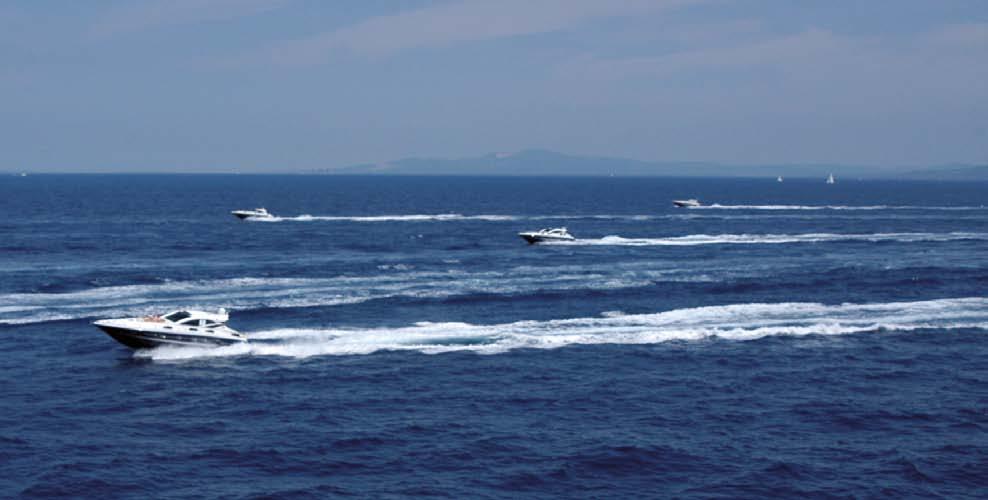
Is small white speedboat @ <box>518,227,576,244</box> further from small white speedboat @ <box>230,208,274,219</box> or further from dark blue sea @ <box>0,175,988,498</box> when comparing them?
small white speedboat @ <box>230,208,274,219</box>

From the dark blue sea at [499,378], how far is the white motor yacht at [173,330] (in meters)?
0.65

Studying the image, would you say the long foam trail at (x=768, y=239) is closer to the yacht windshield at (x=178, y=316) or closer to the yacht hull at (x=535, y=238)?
the yacht hull at (x=535, y=238)

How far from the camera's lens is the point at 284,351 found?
53688mm

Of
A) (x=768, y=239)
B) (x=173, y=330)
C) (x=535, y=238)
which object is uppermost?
(x=535, y=238)

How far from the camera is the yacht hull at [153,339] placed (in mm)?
52625

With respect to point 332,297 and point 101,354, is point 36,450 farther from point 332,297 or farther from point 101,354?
point 332,297

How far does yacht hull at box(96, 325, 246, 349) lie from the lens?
173 ft

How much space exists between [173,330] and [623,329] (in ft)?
85.8

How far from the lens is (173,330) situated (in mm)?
53125

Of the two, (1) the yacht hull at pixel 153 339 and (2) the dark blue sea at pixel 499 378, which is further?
(1) the yacht hull at pixel 153 339

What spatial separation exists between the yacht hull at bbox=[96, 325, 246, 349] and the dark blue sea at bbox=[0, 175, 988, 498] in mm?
490

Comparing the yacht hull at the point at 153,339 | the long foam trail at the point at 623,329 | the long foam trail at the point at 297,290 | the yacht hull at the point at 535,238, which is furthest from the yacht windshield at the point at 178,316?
the yacht hull at the point at 535,238

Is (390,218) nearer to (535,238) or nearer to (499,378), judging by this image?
(535,238)

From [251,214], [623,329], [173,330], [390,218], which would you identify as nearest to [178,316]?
[173,330]
